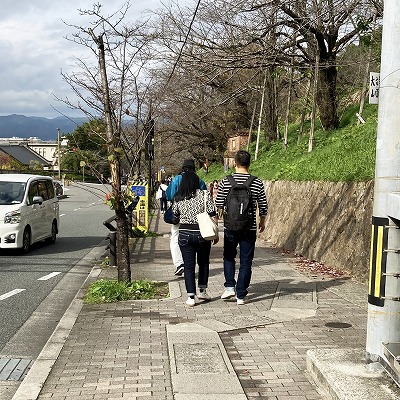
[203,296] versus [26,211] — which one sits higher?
[26,211]

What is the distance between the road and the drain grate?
134 millimetres

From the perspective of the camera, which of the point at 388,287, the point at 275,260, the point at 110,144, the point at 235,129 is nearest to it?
the point at 388,287

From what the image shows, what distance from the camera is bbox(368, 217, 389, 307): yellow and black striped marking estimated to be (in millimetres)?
4453

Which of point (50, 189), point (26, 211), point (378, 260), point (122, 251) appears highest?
point (50, 189)

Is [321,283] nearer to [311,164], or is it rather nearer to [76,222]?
[311,164]

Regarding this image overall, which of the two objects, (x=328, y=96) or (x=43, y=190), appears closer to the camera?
(x=43, y=190)

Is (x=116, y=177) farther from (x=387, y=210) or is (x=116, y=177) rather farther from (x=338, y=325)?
(x=387, y=210)

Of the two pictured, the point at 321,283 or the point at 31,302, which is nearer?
the point at 31,302

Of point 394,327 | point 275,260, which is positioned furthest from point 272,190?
point 394,327

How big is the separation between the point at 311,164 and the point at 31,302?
933cm

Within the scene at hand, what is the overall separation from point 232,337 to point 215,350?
532 millimetres

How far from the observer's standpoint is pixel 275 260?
1231 cm

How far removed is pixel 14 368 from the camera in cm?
543

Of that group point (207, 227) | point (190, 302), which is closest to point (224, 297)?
point (190, 302)
